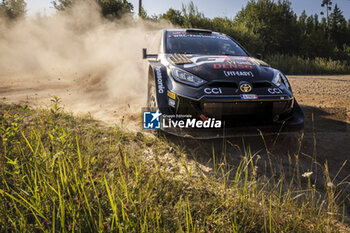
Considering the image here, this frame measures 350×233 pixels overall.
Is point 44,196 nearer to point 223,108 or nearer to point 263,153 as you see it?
point 223,108

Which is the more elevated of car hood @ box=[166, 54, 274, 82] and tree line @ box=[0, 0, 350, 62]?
tree line @ box=[0, 0, 350, 62]

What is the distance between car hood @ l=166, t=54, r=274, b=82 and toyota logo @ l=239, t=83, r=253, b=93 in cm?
9

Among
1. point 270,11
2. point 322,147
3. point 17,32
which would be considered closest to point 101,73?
point 322,147

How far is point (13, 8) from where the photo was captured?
19.5m

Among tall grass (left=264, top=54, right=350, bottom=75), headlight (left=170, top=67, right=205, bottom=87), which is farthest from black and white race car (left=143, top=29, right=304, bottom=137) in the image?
tall grass (left=264, top=54, right=350, bottom=75)

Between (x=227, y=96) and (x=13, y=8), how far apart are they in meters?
24.3

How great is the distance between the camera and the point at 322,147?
9.78 feet

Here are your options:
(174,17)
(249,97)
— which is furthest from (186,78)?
(174,17)

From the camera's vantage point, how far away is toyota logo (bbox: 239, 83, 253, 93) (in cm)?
258

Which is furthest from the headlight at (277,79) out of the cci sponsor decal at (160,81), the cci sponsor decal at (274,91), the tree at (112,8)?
the tree at (112,8)

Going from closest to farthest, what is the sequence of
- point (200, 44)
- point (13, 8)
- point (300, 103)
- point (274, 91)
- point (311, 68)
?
point (274, 91)
point (200, 44)
point (300, 103)
point (311, 68)
point (13, 8)

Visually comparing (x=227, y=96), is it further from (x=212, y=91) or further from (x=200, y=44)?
(x=200, y=44)

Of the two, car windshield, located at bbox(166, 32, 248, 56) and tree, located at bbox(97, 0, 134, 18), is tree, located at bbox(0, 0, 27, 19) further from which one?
car windshield, located at bbox(166, 32, 248, 56)

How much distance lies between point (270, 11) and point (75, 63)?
68.8 feet
